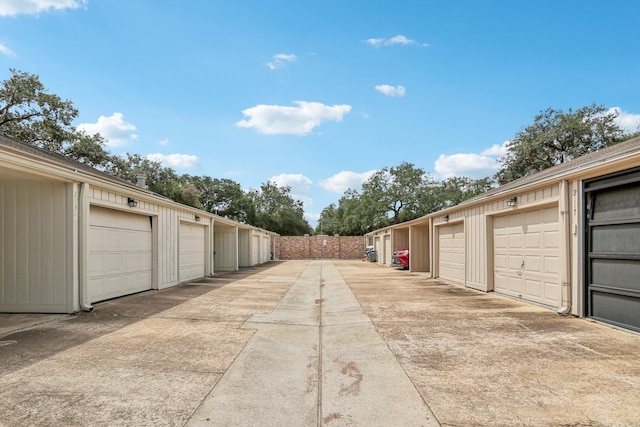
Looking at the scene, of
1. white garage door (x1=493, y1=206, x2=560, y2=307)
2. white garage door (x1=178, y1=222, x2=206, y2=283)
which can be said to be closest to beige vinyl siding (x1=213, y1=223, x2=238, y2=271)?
white garage door (x1=178, y1=222, x2=206, y2=283)

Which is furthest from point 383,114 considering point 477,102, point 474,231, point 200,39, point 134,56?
point 134,56

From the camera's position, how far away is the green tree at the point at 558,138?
2333 cm

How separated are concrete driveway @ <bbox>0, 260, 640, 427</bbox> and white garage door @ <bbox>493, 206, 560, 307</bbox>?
0.90 meters

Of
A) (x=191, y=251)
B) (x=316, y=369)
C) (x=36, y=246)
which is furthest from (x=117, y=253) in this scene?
(x=316, y=369)

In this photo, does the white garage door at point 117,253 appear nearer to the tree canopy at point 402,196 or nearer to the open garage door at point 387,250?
the open garage door at point 387,250

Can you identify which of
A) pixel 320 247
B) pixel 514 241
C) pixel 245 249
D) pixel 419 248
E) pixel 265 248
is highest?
pixel 514 241

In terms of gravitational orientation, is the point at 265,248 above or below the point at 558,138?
below

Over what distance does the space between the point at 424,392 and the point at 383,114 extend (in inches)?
500

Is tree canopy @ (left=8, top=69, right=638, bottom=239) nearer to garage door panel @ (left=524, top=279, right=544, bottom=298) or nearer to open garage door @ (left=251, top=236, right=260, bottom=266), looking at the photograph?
open garage door @ (left=251, top=236, right=260, bottom=266)

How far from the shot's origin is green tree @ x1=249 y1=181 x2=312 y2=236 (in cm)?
4612

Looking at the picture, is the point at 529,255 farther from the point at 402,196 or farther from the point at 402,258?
the point at 402,196

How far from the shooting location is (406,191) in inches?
1544

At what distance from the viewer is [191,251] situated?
13664mm

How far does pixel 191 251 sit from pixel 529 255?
35.5ft
